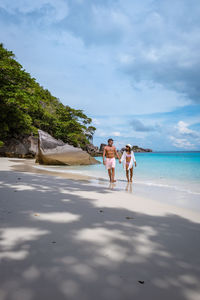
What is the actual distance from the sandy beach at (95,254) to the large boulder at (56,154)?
1274cm

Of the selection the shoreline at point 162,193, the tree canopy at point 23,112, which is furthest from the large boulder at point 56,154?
the shoreline at point 162,193

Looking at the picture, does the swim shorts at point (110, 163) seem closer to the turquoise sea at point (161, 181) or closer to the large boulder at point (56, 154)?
the turquoise sea at point (161, 181)

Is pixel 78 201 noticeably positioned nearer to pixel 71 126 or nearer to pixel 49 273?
pixel 49 273

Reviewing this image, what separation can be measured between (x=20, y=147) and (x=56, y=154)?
9.33m

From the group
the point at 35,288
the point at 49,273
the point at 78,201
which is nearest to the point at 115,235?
the point at 49,273

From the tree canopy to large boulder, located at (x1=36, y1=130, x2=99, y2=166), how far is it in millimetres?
5852

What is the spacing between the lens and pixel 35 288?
1450mm

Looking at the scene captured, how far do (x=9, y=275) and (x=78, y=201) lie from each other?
97.4 inches

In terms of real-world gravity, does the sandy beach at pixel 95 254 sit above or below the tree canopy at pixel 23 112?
below

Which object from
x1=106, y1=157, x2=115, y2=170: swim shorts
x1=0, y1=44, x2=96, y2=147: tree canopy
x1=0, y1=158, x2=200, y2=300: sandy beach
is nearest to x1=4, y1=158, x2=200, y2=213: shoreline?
x1=106, y1=157, x2=115, y2=170: swim shorts

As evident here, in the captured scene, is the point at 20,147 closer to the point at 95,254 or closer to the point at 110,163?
the point at 110,163

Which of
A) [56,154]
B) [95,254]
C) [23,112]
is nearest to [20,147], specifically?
[23,112]

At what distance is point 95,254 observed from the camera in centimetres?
197

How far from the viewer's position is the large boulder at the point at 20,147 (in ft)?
74.1
